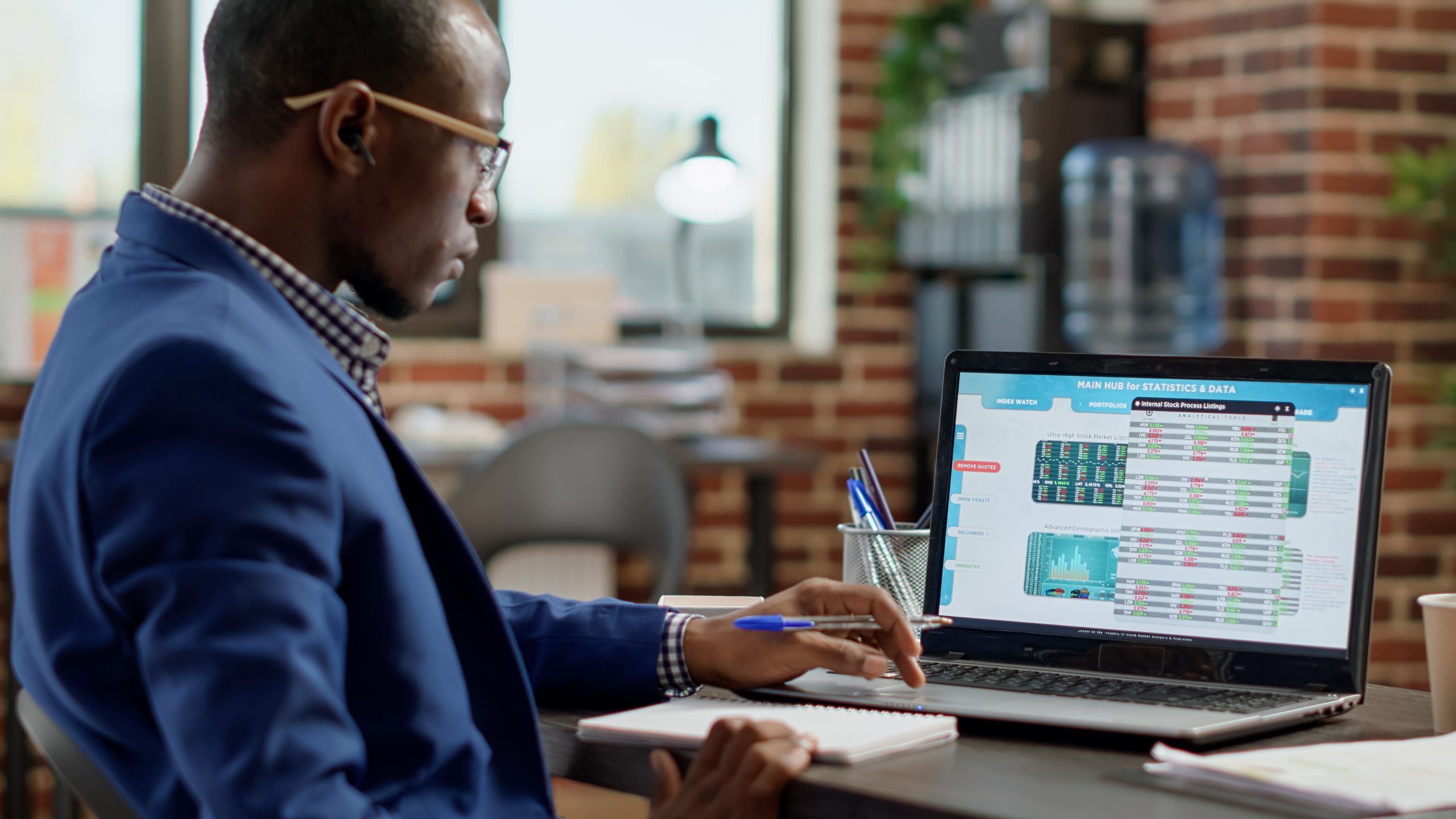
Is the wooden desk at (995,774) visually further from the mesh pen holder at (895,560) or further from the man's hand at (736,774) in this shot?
the mesh pen holder at (895,560)

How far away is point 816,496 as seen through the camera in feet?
13.4

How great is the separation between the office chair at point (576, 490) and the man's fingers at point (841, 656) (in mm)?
1656

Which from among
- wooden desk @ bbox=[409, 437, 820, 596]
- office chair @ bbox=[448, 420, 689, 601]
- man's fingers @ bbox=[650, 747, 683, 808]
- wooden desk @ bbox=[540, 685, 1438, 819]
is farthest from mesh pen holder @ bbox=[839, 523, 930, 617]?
wooden desk @ bbox=[409, 437, 820, 596]

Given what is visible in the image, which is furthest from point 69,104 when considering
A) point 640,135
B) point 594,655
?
point 594,655

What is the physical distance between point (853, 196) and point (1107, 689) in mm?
3084

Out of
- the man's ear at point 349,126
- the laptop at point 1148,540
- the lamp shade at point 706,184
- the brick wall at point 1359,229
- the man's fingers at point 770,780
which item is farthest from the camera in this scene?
the lamp shade at point 706,184

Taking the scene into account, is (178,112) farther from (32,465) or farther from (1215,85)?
(32,465)

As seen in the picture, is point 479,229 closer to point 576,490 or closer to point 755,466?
point 755,466

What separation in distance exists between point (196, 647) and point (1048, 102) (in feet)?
9.38

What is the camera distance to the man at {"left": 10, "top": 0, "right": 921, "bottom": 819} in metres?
0.80

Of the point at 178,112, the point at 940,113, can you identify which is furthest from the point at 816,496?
the point at 178,112

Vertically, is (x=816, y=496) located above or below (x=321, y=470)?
below

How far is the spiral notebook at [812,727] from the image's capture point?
948 millimetres

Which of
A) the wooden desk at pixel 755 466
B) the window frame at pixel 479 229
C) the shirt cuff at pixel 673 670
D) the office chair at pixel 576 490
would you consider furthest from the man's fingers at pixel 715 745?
the window frame at pixel 479 229
